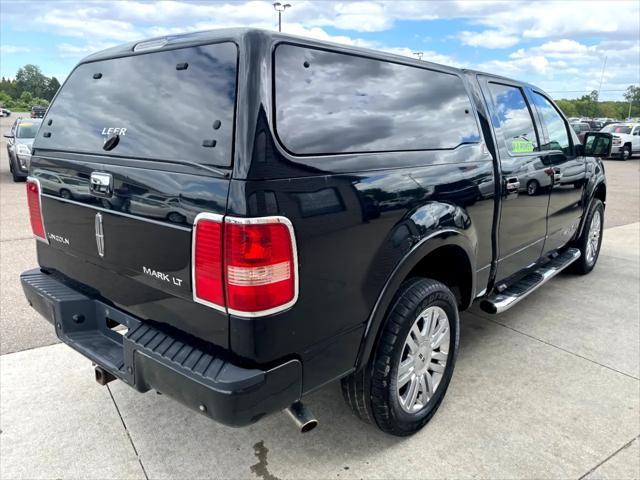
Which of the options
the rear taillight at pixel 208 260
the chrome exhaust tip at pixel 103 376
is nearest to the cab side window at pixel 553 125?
the rear taillight at pixel 208 260

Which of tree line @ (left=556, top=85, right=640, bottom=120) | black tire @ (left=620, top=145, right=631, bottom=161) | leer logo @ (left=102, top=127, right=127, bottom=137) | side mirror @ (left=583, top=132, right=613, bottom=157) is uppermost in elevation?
tree line @ (left=556, top=85, right=640, bottom=120)

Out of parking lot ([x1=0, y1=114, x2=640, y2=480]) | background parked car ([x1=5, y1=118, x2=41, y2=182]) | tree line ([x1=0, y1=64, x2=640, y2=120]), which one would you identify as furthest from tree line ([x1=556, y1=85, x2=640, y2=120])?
parking lot ([x1=0, y1=114, x2=640, y2=480])

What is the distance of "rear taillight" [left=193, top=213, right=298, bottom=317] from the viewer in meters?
1.79

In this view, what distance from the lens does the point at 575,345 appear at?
12.7 feet

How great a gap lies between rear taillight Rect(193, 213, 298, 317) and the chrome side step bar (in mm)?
2036

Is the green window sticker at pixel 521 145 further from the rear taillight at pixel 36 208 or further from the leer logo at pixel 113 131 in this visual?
the rear taillight at pixel 36 208

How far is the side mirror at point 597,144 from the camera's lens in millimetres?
4703

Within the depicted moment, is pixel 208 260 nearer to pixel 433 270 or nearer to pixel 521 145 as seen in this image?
pixel 433 270

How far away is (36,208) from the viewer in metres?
2.85

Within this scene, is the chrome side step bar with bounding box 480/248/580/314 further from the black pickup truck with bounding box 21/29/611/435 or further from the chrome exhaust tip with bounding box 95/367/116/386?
the chrome exhaust tip with bounding box 95/367/116/386

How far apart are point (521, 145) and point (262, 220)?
2.60m

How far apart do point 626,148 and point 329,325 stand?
26396mm

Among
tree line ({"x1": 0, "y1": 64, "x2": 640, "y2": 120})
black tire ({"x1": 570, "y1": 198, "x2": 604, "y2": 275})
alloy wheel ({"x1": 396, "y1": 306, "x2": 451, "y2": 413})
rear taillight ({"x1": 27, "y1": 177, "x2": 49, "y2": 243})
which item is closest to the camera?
alloy wheel ({"x1": 396, "y1": 306, "x2": 451, "y2": 413})

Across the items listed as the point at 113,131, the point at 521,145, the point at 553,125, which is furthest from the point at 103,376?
the point at 553,125
